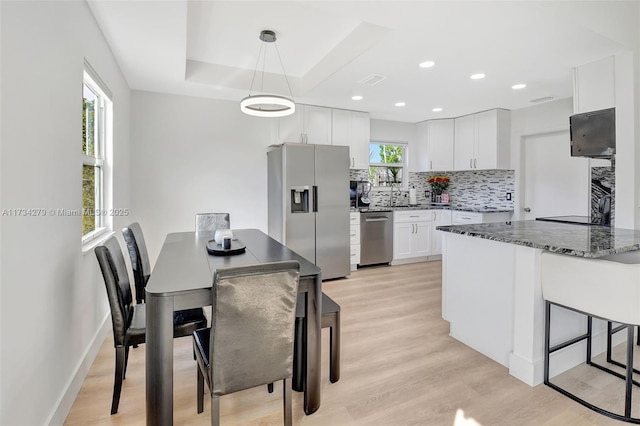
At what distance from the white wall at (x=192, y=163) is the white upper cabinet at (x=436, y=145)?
286cm

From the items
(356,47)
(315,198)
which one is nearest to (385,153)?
(315,198)

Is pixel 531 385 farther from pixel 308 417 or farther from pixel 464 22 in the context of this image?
pixel 464 22

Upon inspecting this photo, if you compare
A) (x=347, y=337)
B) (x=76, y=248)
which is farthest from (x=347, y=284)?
(x=76, y=248)

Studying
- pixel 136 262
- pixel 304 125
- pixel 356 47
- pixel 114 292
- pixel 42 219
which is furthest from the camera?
pixel 304 125

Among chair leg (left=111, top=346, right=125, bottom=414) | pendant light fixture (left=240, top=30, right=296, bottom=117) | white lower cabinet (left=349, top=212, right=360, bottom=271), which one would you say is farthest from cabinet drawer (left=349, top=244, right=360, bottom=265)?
chair leg (left=111, top=346, right=125, bottom=414)

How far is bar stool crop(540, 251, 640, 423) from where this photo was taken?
1.77 m

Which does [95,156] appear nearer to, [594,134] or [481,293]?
[481,293]

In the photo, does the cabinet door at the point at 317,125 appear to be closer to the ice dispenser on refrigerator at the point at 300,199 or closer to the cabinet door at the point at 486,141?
the ice dispenser on refrigerator at the point at 300,199

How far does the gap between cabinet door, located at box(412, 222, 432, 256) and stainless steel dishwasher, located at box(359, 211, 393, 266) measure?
50cm

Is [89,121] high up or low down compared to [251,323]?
up

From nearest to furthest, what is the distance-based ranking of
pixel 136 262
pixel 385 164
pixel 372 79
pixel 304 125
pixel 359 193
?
pixel 136 262 < pixel 372 79 < pixel 304 125 < pixel 359 193 < pixel 385 164

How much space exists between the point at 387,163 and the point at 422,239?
1528 millimetres

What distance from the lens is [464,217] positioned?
5270 mm

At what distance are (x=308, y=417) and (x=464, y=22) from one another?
2.89 meters
